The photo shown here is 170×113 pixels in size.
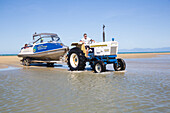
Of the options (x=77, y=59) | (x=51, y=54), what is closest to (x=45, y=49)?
(x=51, y=54)

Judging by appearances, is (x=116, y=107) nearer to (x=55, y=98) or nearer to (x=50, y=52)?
(x=55, y=98)

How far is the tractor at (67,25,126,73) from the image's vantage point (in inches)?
353

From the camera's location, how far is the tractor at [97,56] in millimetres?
8977

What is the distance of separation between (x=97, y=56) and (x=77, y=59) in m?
1.19

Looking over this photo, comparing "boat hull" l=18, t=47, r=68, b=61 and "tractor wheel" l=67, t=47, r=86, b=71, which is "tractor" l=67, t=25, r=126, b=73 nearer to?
"tractor wheel" l=67, t=47, r=86, b=71

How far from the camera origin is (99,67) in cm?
891

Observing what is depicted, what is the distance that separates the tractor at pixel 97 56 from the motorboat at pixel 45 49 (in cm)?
248

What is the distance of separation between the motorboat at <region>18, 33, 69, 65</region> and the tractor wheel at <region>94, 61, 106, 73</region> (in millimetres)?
4221

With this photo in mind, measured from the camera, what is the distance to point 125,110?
3424 mm

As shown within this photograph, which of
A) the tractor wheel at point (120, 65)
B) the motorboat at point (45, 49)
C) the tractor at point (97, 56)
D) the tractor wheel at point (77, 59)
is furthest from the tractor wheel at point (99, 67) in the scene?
the motorboat at point (45, 49)

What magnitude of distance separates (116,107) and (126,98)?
665 millimetres

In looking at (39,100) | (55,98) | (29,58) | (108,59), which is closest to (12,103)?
(39,100)

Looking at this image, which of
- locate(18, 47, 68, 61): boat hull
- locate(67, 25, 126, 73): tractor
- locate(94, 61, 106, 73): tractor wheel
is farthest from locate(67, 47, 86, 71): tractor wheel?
locate(18, 47, 68, 61): boat hull

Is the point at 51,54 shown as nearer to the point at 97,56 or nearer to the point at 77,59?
the point at 77,59
